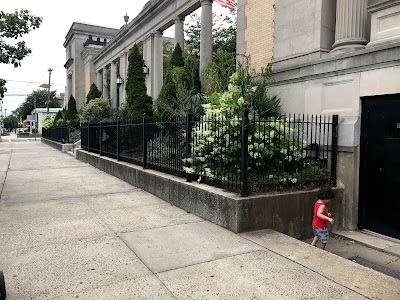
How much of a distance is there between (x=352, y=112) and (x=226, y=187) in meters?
2.76

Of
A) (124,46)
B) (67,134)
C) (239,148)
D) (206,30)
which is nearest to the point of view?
(239,148)

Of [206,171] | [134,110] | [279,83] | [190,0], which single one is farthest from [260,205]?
[190,0]

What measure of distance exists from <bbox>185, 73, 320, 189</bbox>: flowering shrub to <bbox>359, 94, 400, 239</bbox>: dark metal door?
2.96 ft

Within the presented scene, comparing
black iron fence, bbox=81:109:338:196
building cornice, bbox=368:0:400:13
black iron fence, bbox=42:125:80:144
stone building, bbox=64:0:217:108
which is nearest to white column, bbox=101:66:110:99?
stone building, bbox=64:0:217:108

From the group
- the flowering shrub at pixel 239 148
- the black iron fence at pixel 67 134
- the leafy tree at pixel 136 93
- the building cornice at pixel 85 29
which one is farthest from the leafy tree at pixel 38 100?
the flowering shrub at pixel 239 148

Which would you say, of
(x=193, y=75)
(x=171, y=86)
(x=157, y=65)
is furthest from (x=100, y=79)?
(x=193, y=75)

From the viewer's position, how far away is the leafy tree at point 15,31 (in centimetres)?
824

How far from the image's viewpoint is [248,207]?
191 inches

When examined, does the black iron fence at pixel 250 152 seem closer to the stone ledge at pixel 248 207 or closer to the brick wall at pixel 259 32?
the stone ledge at pixel 248 207

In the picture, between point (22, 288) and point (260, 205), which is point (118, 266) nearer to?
point (22, 288)

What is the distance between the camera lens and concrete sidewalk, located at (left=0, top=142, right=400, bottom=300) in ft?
10.2

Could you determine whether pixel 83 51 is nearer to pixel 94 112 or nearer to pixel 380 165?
pixel 94 112

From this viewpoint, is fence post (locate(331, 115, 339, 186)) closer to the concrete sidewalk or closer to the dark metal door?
the dark metal door

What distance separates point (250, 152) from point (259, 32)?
4551 mm
